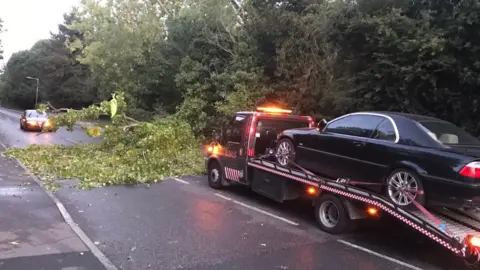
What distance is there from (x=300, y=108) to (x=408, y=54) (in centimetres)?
673

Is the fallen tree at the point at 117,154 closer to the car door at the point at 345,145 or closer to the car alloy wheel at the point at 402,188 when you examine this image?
the car door at the point at 345,145

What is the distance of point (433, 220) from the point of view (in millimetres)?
5980

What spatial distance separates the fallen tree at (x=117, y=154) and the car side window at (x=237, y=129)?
3348 millimetres

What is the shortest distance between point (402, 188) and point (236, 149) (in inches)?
176

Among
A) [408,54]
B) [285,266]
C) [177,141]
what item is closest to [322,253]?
[285,266]

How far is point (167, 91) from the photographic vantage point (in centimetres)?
2870

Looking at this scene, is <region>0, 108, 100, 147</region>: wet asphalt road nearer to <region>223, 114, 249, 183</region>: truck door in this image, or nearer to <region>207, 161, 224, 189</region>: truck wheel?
<region>207, 161, 224, 189</region>: truck wheel

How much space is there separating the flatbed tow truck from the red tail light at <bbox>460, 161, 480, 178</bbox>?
754 millimetres

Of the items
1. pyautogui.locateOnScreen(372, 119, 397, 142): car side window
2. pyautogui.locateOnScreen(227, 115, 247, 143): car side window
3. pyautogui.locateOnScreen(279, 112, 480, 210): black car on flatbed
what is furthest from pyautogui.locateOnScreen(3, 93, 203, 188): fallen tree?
pyautogui.locateOnScreen(372, 119, 397, 142): car side window

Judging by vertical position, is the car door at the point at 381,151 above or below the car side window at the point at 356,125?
below

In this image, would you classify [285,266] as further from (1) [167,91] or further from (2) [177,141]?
(1) [167,91]

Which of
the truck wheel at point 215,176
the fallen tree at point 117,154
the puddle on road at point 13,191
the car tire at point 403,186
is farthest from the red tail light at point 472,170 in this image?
the puddle on road at point 13,191

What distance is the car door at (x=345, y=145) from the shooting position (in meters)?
7.32

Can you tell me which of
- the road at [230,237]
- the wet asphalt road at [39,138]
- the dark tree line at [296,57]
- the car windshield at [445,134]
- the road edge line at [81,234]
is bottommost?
the wet asphalt road at [39,138]
